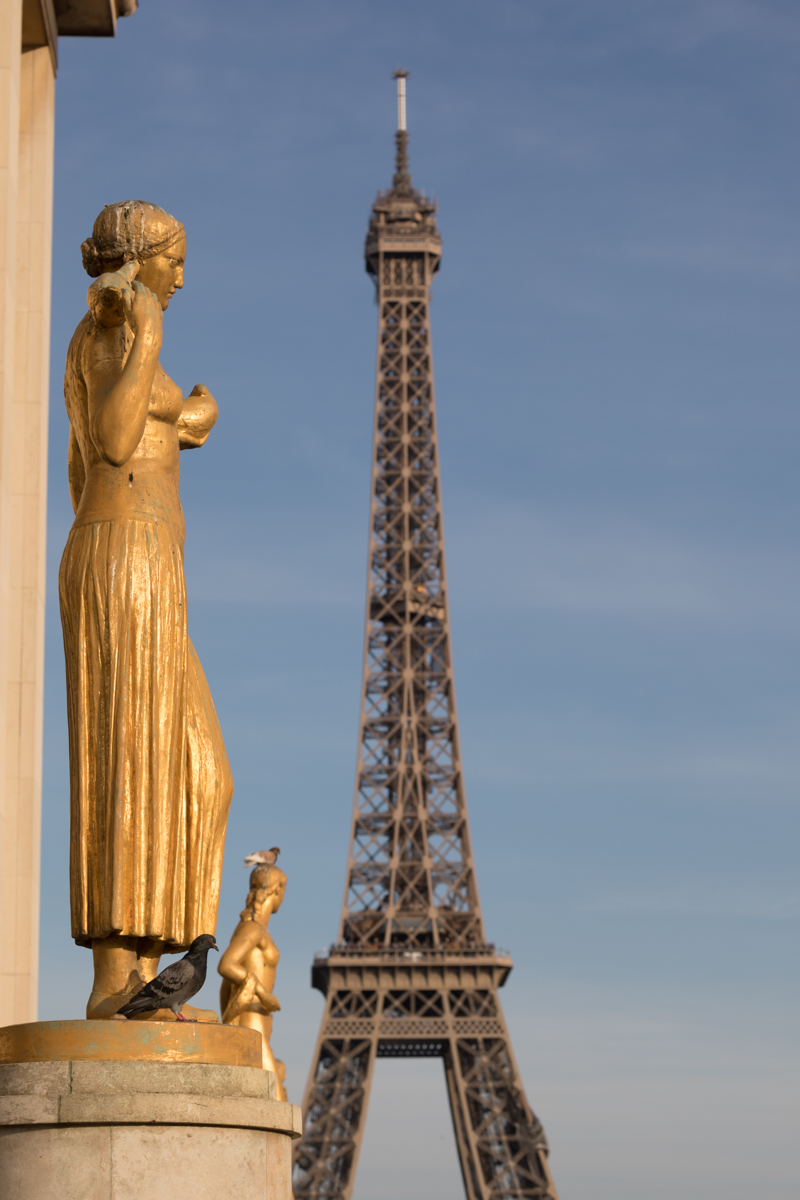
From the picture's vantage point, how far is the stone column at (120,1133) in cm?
610

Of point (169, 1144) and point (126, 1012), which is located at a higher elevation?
point (126, 1012)

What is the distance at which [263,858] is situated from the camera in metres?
12.3

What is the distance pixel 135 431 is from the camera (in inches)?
282

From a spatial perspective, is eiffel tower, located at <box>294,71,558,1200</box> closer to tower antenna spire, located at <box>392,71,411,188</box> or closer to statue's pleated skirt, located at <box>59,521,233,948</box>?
tower antenna spire, located at <box>392,71,411,188</box>

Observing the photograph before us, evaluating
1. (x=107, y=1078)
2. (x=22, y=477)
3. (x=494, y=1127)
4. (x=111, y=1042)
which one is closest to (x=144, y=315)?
(x=111, y=1042)

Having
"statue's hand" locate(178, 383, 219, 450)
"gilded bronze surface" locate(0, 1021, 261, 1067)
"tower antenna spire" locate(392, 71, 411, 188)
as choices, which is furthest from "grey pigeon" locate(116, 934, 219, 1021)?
"tower antenna spire" locate(392, 71, 411, 188)

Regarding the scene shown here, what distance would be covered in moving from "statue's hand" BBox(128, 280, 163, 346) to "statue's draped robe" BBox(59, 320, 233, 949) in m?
0.80

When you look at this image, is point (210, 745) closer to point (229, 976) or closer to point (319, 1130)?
point (229, 976)

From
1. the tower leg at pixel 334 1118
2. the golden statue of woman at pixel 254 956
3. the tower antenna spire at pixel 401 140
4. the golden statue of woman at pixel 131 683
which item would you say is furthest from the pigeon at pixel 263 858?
the tower antenna spire at pixel 401 140

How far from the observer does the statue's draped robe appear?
23.0 ft

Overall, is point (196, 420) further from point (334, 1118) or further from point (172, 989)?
point (334, 1118)

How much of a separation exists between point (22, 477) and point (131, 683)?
823cm

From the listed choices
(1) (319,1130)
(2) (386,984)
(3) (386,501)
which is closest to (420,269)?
(3) (386,501)

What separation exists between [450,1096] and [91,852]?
6468 centimetres
